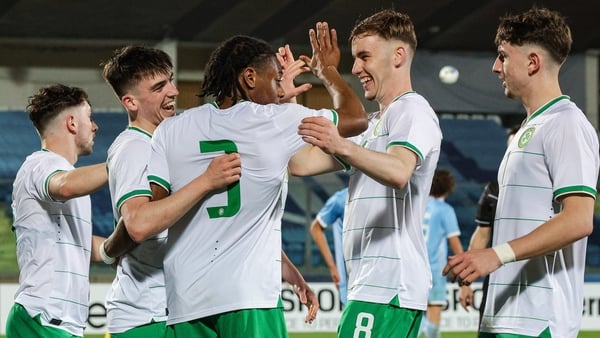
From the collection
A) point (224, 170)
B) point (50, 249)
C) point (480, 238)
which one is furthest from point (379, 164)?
point (480, 238)

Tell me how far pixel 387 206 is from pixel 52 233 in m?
1.68

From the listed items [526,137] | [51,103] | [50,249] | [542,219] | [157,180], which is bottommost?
[50,249]

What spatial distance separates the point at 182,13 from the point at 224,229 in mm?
16062

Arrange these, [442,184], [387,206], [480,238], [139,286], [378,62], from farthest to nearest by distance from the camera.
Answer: [442,184] → [480,238] → [139,286] → [378,62] → [387,206]

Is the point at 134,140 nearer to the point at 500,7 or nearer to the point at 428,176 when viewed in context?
the point at 428,176

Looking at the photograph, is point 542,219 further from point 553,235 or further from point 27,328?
point 27,328

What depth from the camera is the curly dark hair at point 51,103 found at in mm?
4984

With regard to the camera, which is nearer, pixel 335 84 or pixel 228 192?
pixel 228 192

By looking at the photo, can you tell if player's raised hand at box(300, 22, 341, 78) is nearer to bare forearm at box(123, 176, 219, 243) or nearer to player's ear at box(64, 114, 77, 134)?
bare forearm at box(123, 176, 219, 243)

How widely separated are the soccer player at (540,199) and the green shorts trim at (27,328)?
2017 millimetres

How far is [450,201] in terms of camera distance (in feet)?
56.7

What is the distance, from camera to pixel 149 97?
14.5 ft

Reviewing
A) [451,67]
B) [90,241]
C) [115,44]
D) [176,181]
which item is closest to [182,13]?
[115,44]

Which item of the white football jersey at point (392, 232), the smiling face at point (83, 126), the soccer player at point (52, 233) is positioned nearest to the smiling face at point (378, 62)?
the white football jersey at point (392, 232)
